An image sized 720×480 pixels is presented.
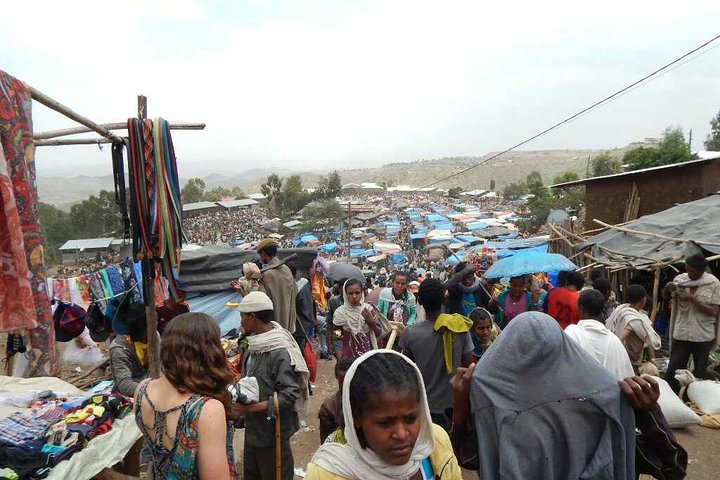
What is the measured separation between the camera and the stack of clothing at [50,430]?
85.4 inches

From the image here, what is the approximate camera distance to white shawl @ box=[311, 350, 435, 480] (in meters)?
1.27

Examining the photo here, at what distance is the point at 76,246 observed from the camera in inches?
1337

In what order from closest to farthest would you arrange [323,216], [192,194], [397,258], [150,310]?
[150,310] → [397,258] → [323,216] → [192,194]

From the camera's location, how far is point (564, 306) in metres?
4.28

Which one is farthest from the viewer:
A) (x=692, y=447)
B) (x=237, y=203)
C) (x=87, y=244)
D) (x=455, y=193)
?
(x=455, y=193)

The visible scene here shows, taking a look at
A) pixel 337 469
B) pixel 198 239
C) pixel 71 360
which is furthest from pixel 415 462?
pixel 198 239

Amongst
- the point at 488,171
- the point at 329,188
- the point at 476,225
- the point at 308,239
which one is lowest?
the point at 308,239

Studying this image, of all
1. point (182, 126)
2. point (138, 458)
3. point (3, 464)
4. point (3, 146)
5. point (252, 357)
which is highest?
point (182, 126)

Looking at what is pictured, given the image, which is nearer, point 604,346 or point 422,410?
point 422,410

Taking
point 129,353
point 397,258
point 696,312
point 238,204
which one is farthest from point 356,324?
point 238,204

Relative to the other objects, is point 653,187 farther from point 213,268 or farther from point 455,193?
point 455,193

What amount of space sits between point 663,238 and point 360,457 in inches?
276

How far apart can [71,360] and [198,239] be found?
3912 cm

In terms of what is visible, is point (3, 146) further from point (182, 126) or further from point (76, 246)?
point (76, 246)
